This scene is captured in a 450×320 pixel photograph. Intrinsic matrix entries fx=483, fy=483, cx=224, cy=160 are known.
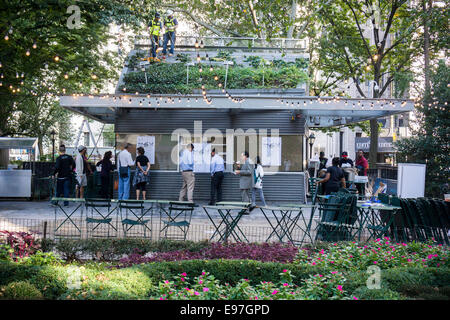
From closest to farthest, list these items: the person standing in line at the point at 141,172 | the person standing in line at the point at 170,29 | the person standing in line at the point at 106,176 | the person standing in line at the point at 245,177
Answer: the person standing in line at the point at 245,177 < the person standing in line at the point at 141,172 < the person standing in line at the point at 106,176 < the person standing in line at the point at 170,29

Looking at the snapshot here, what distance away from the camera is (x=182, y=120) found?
58.3 feet

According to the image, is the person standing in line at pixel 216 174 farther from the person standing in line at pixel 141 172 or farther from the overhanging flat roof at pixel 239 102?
the person standing in line at pixel 141 172

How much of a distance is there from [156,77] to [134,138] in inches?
111

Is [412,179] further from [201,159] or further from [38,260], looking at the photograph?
[38,260]

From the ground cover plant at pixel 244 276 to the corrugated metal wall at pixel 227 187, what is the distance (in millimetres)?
9772

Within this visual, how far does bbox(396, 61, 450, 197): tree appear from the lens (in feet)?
56.2

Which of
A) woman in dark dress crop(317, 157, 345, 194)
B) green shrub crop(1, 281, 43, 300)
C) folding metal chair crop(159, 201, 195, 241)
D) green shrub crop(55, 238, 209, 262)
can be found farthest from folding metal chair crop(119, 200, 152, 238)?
green shrub crop(1, 281, 43, 300)

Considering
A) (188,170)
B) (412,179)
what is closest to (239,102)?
(188,170)

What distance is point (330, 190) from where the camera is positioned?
41.2 ft

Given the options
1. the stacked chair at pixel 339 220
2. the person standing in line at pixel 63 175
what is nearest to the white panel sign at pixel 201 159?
the person standing in line at pixel 63 175

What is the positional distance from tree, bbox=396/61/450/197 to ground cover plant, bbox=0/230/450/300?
10834mm

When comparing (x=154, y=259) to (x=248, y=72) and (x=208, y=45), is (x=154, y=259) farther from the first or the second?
(x=208, y=45)

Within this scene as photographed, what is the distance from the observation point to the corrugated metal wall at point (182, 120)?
57.9 ft
